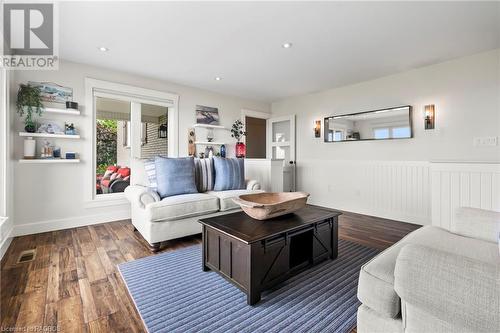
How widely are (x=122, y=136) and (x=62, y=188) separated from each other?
1.19 m

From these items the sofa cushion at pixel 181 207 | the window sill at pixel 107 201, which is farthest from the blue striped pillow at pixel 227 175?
the window sill at pixel 107 201

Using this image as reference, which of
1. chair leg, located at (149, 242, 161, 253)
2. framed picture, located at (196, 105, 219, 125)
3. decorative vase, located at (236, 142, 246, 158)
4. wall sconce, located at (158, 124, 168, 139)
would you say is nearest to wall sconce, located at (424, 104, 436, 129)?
decorative vase, located at (236, 142, 246, 158)

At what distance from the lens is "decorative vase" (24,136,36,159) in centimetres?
293

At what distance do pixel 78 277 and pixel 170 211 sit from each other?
93 centimetres

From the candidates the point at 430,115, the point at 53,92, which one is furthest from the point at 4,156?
the point at 430,115

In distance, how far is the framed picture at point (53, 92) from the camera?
311cm

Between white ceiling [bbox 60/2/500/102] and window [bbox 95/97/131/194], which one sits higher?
white ceiling [bbox 60/2/500/102]

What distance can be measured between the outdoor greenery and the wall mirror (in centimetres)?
388

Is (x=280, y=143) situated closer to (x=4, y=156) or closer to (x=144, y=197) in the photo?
(x=144, y=197)

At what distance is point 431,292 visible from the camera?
762mm

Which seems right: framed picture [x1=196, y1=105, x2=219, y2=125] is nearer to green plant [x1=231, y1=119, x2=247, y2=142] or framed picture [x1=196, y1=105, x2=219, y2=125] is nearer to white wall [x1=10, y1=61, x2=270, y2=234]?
green plant [x1=231, y1=119, x2=247, y2=142]

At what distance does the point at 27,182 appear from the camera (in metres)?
3.02

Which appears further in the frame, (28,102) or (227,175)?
(227,175)

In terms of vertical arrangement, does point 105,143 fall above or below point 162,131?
below
